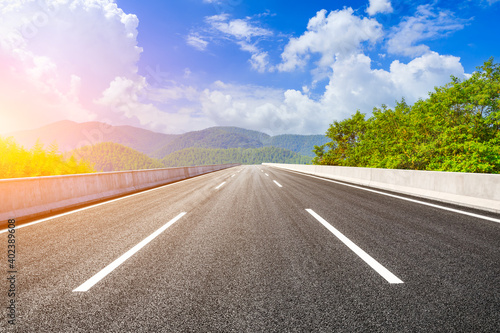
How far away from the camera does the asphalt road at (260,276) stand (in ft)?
7.23

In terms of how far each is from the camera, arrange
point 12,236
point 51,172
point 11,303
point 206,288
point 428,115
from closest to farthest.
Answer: point 11,303, point 206,288, point 12,236, point 428,115, point 51,172

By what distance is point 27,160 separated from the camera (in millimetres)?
30250

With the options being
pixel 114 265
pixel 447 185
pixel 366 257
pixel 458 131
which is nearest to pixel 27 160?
pixel 114 265

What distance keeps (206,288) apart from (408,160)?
111ft

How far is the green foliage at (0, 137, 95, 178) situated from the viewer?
25734 mm

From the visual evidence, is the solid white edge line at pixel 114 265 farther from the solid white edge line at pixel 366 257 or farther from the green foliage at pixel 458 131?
the green foliage at pixel 458 131

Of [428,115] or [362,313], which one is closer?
[362,313]

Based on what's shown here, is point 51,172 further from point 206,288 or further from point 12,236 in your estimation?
point 206,288

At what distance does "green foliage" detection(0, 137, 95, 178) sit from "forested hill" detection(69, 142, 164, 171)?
476 feet

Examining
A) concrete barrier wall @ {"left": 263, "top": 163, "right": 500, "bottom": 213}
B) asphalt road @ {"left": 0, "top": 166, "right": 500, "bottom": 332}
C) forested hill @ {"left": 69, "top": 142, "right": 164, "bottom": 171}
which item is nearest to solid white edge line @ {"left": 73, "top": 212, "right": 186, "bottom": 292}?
asphalt road @ {"left": 0, "top": 166, "right": 500, "bottom": 332}

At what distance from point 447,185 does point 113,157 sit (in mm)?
204531

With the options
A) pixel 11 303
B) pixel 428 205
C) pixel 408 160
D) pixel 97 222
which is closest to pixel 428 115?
pixel 408 160

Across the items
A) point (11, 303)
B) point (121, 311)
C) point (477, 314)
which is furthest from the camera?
point (11, 303)

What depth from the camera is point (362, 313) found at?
228cm
